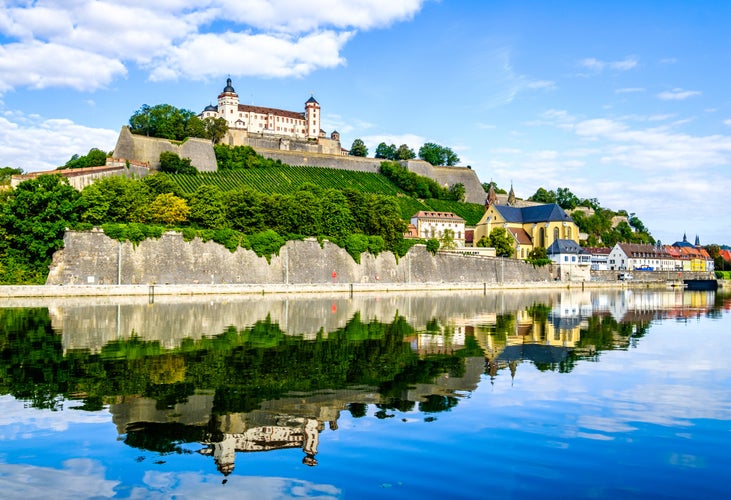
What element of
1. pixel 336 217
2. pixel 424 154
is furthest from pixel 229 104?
pixel 336 217

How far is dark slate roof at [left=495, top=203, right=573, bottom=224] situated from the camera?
78312 mm

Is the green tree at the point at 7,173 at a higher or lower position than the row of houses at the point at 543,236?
higher

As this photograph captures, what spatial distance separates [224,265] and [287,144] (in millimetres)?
50203

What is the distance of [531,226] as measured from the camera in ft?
264

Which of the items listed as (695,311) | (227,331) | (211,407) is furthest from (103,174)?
(211,407)

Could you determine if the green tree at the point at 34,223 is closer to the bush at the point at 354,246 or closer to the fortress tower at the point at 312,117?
the bush at the point at 354,246

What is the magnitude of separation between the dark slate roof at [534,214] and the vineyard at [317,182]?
658 cm

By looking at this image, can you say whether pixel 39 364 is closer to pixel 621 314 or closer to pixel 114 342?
pixel 114 342

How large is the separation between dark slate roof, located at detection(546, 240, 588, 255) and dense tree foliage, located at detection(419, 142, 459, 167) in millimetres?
32502

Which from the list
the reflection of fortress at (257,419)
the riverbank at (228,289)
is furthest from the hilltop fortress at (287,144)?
the reflection of fortress at (257,419)

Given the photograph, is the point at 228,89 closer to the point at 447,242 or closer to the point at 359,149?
the point at 359,149

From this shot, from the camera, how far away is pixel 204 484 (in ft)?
22.9

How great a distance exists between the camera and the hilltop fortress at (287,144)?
74.3 metres

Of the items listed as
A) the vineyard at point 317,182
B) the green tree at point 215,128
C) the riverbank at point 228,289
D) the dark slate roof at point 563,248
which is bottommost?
the riverbank at point 228,289
